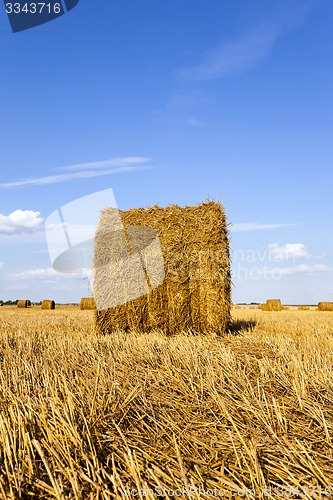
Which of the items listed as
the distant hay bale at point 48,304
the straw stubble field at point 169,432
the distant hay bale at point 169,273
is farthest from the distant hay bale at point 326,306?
the straw stubble field at point 169,432

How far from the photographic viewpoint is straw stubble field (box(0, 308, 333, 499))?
77.4 inches

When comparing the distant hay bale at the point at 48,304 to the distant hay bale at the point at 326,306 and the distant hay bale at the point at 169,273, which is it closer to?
the distant hay bale at the point at 326,306

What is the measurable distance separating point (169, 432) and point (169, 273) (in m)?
4.89

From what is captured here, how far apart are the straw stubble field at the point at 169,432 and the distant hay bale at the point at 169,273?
2907 mm

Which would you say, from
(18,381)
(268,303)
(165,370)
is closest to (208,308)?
(165,370)

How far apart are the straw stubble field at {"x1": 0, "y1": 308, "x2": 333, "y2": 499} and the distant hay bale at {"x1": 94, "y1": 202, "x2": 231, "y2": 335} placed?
2907 mm

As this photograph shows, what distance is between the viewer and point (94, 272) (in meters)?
7.91

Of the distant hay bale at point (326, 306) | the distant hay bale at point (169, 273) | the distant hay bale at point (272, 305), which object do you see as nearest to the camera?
the distant hay bale at point (169, 273)

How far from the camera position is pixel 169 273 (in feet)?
24.6

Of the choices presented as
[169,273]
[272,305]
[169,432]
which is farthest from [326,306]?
[169,432]

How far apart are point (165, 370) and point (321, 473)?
2330mm

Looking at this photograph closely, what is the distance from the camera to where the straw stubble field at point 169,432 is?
196 cm

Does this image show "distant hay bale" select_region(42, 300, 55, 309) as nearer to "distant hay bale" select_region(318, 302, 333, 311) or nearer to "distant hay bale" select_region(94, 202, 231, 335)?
"distant hay bale" select_region(318, 302, 333, 311)

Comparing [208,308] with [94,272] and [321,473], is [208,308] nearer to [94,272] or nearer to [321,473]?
[94,272]
